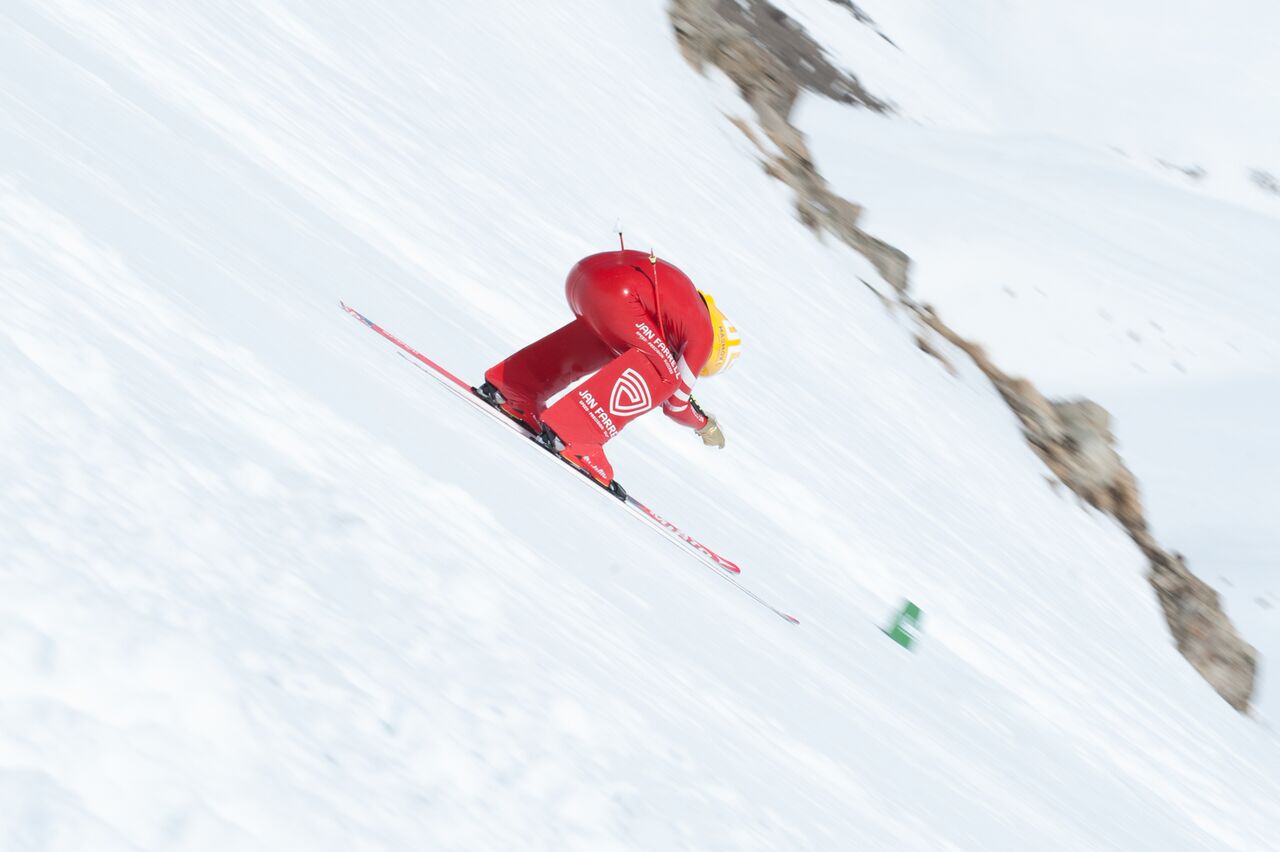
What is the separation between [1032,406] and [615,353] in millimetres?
12171

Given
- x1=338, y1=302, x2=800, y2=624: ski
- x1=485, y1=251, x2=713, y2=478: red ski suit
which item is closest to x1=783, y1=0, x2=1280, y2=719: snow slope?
x1=338, y1=302, x2=800, y2=624: ski

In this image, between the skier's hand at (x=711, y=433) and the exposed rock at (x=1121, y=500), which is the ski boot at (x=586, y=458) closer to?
the skier's hand at (x=711, y=433)

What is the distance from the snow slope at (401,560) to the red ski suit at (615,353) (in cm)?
41

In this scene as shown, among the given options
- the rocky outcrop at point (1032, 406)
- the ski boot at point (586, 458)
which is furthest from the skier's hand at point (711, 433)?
the rocky outcrop at point (1032, 406)

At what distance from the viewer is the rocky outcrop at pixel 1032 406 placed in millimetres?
14711

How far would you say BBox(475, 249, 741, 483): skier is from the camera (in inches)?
226

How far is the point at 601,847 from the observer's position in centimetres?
246

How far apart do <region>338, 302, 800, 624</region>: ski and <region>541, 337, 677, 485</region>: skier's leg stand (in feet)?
0.27

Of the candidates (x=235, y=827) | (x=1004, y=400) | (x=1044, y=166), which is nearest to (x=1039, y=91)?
(x=1044, y=166)

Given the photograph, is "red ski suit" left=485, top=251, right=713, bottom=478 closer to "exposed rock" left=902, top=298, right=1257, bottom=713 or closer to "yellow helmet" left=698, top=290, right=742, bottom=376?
"yellow helmet" left=698, top=290, right=742, bottom=376

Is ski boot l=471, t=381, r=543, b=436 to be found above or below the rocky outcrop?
below

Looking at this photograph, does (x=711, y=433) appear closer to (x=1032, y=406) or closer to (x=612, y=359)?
(x=612, y=359)

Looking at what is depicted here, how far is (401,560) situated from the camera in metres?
3.05

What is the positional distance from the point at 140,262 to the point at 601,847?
2.40 metres
